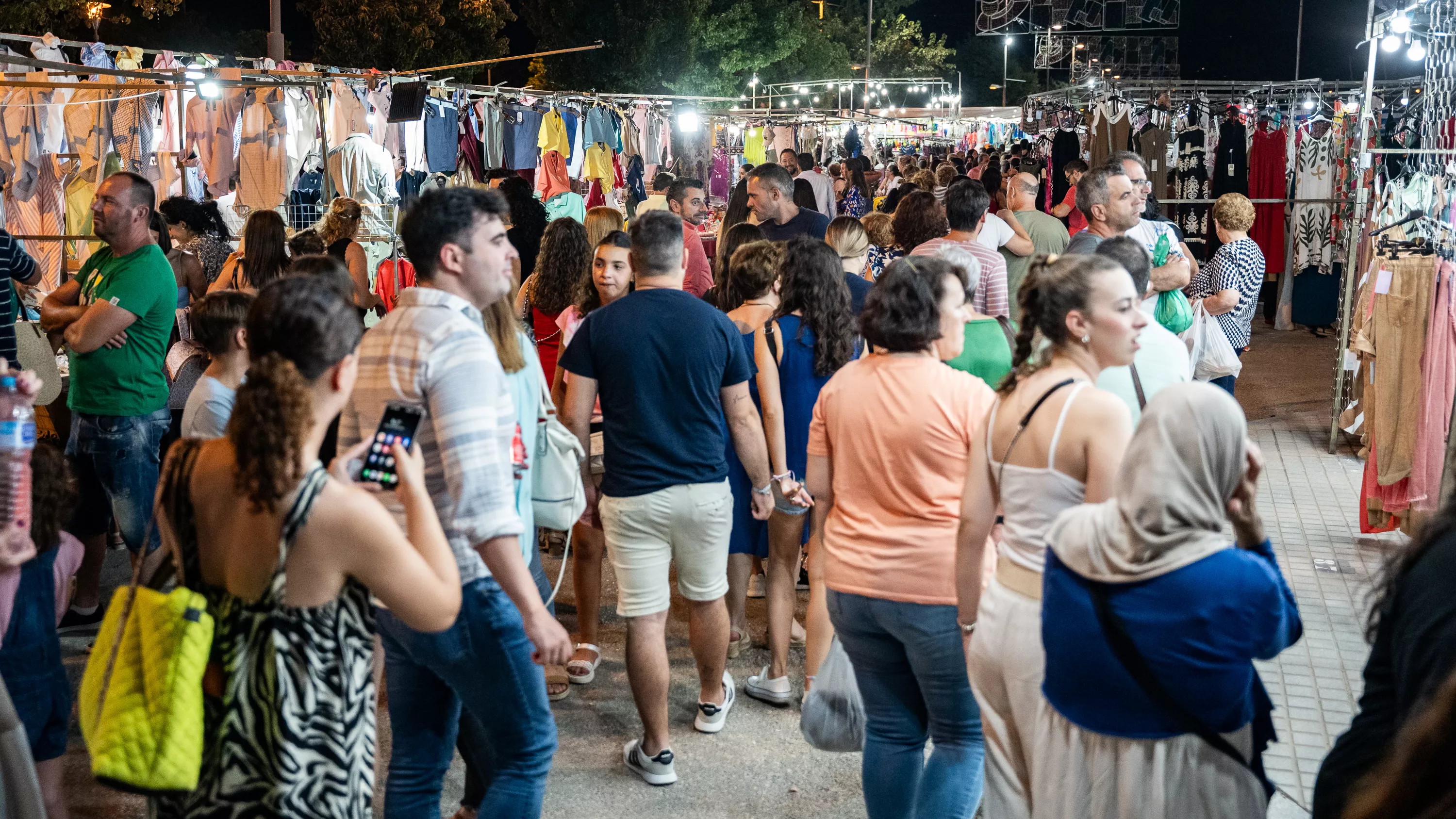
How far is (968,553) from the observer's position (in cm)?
293

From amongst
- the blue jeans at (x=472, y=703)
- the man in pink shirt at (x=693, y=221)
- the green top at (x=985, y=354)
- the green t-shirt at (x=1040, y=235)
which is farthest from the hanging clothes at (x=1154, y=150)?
the blue jeans at (x=472, y=703)

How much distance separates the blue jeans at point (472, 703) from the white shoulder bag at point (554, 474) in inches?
28.8

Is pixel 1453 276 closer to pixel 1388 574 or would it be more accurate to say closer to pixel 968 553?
pixel 968 553

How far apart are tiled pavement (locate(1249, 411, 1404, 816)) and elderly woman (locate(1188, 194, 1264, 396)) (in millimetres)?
1010

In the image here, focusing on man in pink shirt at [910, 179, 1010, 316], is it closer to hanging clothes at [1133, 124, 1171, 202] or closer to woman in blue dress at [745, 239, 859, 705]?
woman in blue dress at [745, 239, 859, 705]

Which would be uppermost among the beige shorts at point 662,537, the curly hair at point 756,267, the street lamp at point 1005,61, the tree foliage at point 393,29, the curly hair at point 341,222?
the street lamp at point 1005,61

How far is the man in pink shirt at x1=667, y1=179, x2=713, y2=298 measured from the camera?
22.7 ft

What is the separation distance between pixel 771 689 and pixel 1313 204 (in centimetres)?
1127

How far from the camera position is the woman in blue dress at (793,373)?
452 cm

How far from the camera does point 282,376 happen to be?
2184 millimetres

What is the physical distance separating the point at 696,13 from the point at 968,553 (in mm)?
30819

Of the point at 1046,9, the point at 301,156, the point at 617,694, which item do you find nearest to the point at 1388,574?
the point at 617,694

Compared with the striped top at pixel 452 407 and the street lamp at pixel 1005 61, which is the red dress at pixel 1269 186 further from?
the street lamp at pixel 1005 61

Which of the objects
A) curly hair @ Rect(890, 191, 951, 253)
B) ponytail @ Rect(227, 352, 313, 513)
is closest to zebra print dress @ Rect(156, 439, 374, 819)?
ponytail @ Rect(227, 352, 313, 513)
